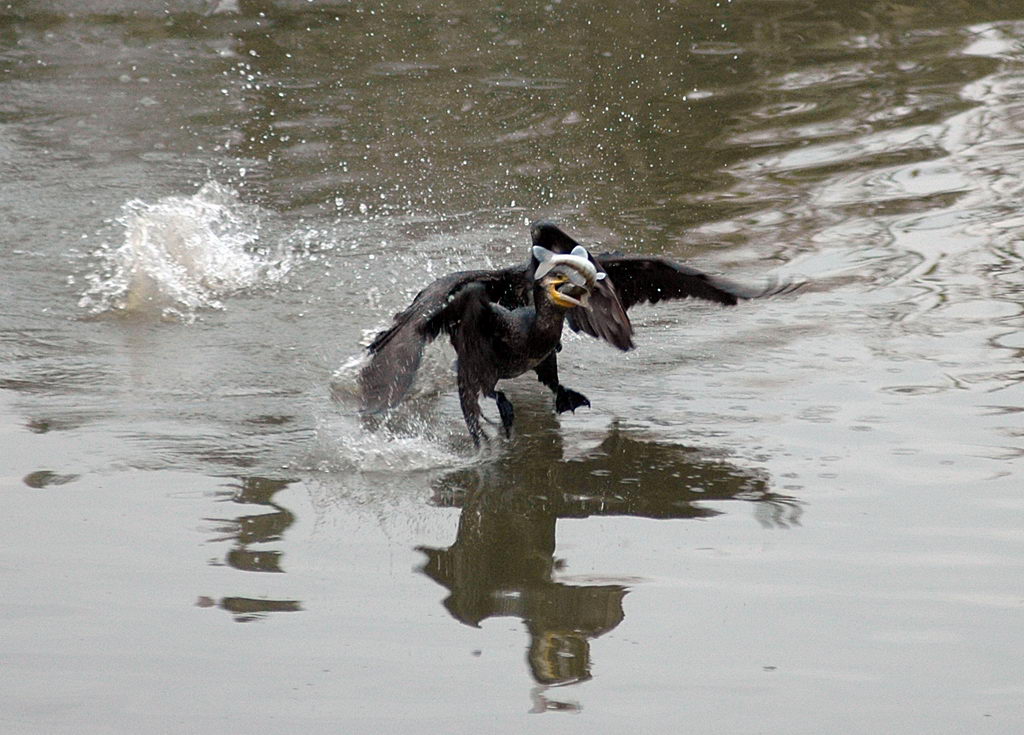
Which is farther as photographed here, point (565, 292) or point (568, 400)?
point (568, 400)

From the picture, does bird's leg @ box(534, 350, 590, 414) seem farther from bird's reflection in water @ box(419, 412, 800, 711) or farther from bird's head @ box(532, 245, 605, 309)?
bird's head @ box(532, 245, 605, 309)

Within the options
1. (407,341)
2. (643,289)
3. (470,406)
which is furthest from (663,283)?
(407,341)

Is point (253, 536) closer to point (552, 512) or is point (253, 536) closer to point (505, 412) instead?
point (552, 512)

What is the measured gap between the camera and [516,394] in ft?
21.5

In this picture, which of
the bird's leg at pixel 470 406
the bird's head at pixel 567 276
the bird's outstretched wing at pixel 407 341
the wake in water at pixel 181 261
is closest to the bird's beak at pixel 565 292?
the bird's head at pixel 567 276

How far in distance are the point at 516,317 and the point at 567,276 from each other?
0.35 meters

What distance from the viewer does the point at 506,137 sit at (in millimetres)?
9844

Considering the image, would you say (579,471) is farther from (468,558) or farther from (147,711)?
(147,711)

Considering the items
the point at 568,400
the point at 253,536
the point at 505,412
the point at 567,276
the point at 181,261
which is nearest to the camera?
the point at 253,536

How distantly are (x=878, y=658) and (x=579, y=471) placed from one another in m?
1.72

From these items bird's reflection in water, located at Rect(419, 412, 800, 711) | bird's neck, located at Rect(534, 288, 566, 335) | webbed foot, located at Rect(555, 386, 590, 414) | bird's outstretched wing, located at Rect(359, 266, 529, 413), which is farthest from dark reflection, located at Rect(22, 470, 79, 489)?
webbed foot, located at Rect(555, 386, 590, 414)

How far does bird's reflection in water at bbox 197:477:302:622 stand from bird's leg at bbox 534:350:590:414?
128cm

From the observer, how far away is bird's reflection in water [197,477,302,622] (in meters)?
4.46

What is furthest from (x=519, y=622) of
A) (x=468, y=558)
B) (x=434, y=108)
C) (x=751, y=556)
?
(x=434, y=108)
